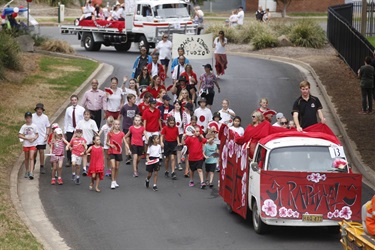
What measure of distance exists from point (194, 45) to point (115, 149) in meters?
11.7

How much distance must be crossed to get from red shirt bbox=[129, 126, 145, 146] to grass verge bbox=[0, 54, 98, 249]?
9.34 ft

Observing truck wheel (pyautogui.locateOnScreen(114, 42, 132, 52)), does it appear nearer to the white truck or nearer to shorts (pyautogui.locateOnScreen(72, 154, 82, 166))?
the white truck

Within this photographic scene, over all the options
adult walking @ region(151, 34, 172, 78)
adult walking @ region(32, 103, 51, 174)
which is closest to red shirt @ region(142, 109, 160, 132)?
adult walking @ region(32, 103, 51, 174)

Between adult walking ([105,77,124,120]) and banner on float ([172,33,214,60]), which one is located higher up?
banner on float ([172,33,214,60])

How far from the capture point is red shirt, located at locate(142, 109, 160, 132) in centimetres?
2212

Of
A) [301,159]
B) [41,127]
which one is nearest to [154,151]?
[41,127]

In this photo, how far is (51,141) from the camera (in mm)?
20969

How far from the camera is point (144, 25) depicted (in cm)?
4247

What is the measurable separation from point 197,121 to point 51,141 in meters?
3.50

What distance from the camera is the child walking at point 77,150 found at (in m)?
20.5

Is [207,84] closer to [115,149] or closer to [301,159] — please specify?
[115,149]

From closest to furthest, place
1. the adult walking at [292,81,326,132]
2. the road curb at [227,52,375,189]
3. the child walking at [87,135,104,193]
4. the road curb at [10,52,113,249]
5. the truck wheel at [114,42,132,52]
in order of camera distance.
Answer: the road curb at [10,52,113,249] < the adult walking at [292,81,326,132] < the child walking at [87,135,104,193] < the road curb at [227,52,375,189] < the truck wheel at [114,42,132,52]

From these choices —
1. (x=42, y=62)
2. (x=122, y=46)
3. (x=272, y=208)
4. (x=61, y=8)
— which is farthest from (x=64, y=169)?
(x=61, y=8)

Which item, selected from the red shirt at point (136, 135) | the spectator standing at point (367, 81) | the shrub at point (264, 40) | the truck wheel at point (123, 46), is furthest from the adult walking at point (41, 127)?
the shrub at point (264, 40)
